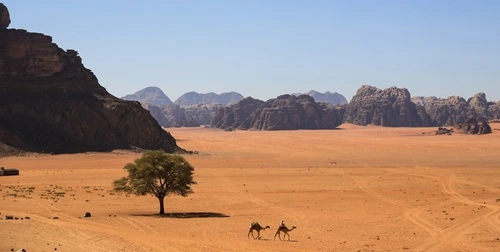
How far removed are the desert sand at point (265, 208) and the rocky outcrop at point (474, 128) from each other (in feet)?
243

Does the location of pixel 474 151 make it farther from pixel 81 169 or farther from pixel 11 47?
pixel 11 47

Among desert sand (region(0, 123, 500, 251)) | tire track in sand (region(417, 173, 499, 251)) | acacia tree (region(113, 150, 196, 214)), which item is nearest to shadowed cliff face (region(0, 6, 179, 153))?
desert sand (region(0, 123, 500, 251))

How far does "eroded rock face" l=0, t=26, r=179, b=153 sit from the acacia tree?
49653mm

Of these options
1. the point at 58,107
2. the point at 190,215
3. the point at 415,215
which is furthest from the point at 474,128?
the point at 190,215

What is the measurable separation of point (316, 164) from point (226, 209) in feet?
126

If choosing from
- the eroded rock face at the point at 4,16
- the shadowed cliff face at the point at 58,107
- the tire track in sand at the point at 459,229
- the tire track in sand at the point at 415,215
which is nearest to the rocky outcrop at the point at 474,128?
the shadowed cliff face at the point at 58,107

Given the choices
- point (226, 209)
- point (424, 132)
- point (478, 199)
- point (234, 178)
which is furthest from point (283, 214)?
point (424, 132)

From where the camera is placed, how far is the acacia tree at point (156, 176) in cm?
3597

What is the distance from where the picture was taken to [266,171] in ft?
211

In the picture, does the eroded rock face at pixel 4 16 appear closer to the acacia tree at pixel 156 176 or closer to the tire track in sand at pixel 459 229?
the acacia tree at pixel 156 176

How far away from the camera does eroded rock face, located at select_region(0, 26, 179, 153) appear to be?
85.1 m

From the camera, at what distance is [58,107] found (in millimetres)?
88875

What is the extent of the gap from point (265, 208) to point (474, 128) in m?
122

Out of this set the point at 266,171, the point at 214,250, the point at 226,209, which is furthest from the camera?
the point at 266,171
